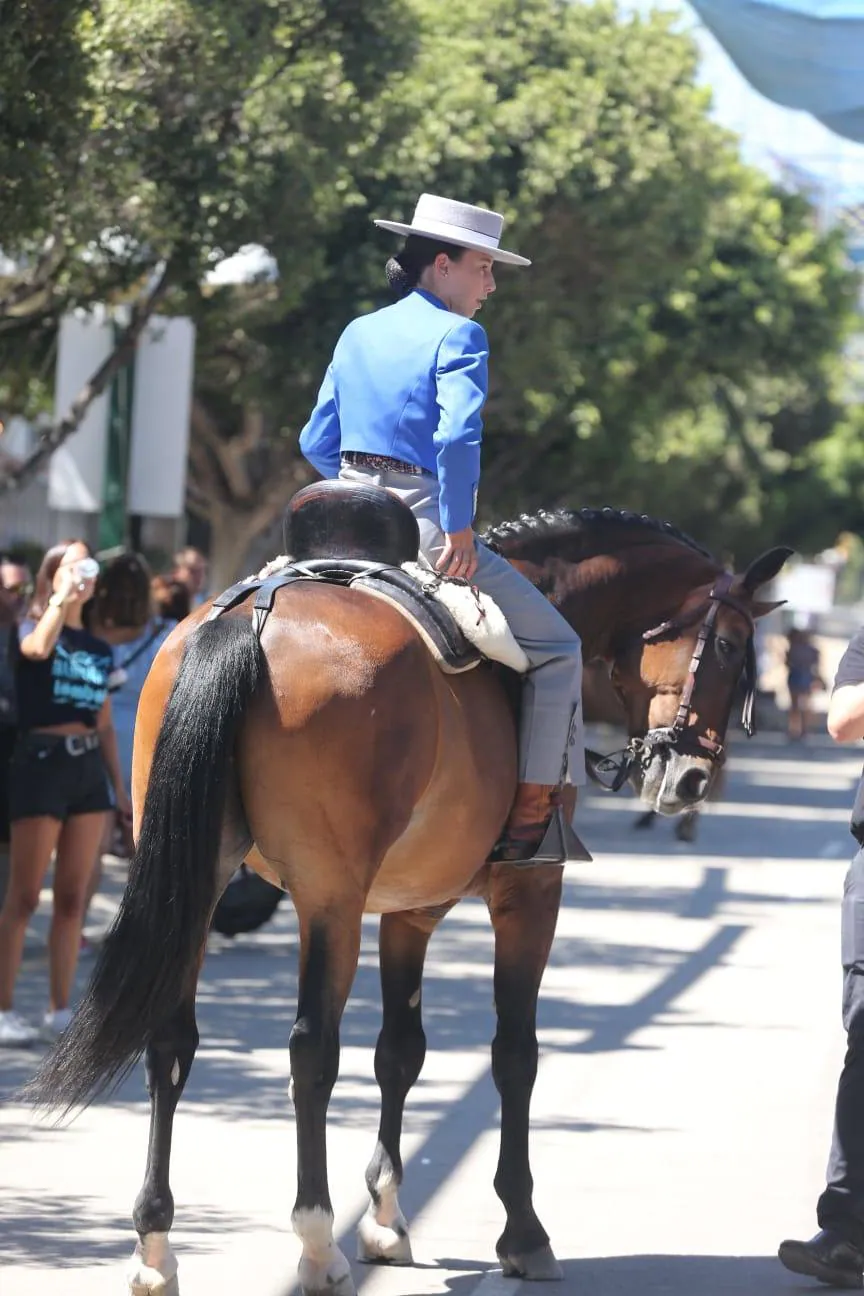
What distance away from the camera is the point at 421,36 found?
1748 cm

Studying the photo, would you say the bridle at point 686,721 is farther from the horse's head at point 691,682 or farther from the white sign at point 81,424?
the white sign at point 81,424

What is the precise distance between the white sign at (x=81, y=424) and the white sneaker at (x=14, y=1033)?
260 inches

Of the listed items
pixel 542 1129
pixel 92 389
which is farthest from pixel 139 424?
pixel 542 1129

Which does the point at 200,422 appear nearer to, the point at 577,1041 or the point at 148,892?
the point at 577,1041

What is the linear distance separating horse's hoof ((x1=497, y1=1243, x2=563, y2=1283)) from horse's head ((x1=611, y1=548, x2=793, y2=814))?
1.49m

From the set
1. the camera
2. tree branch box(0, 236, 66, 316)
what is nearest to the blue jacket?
the camera

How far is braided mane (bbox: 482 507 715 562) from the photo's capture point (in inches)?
288

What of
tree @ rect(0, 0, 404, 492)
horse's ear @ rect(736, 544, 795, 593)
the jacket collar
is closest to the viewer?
the jacket collar

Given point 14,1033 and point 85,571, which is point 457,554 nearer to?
point 85,571

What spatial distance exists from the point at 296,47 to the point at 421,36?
8.67 ft

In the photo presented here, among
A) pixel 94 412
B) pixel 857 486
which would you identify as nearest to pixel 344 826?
pixel 94 412

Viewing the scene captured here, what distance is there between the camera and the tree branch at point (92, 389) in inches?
610

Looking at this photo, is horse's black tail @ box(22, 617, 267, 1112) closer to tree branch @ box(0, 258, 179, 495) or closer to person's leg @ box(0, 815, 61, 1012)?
person's leg @ box(0, 815, 61, 1012)

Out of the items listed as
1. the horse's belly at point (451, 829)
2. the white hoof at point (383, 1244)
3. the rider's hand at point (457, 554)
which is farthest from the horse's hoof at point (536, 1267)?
the rider's hand at point (457, 554)
